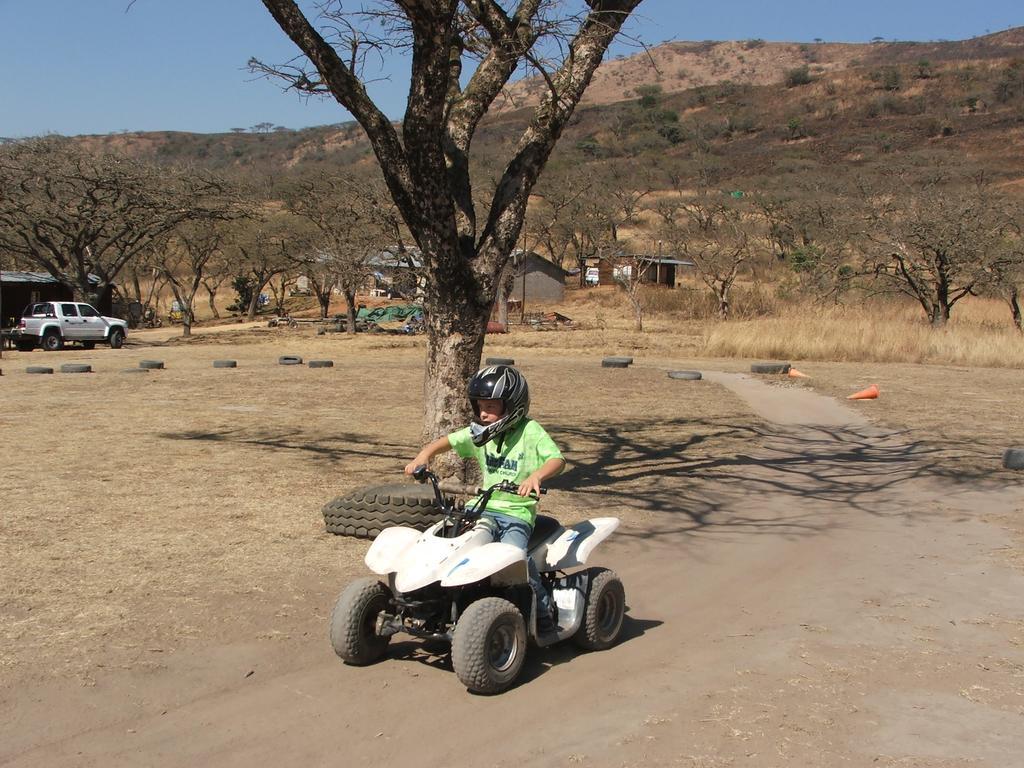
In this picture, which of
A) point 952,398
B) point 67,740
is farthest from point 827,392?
point 67,740

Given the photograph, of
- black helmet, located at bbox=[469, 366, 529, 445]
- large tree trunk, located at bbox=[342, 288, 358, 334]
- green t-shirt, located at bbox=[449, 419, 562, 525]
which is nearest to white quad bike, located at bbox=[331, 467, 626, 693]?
green t-shirt, located at bbox=[449, 419, 562, 525]

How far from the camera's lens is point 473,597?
504 cm

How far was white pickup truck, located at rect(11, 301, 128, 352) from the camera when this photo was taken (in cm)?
3431

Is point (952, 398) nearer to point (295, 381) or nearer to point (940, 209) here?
point (295, 381)

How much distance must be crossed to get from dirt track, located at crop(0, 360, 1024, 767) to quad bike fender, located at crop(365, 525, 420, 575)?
55 centimetres

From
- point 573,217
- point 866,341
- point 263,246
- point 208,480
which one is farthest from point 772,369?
point 573,217

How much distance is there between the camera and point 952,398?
1786 cm

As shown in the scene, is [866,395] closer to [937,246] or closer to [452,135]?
[452,135]

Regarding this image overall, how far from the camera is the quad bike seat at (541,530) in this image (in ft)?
17.3

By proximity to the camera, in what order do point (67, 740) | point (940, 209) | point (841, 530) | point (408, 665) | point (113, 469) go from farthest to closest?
point (940, 209), point (113, 469), point (841, 530), point (408, 665), point (67, 740)

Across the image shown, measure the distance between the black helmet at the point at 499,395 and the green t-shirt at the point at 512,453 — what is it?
0.31 feet

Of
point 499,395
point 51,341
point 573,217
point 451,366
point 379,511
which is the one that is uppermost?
point 573,217

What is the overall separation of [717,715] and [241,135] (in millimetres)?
188449

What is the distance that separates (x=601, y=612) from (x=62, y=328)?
33655mm
